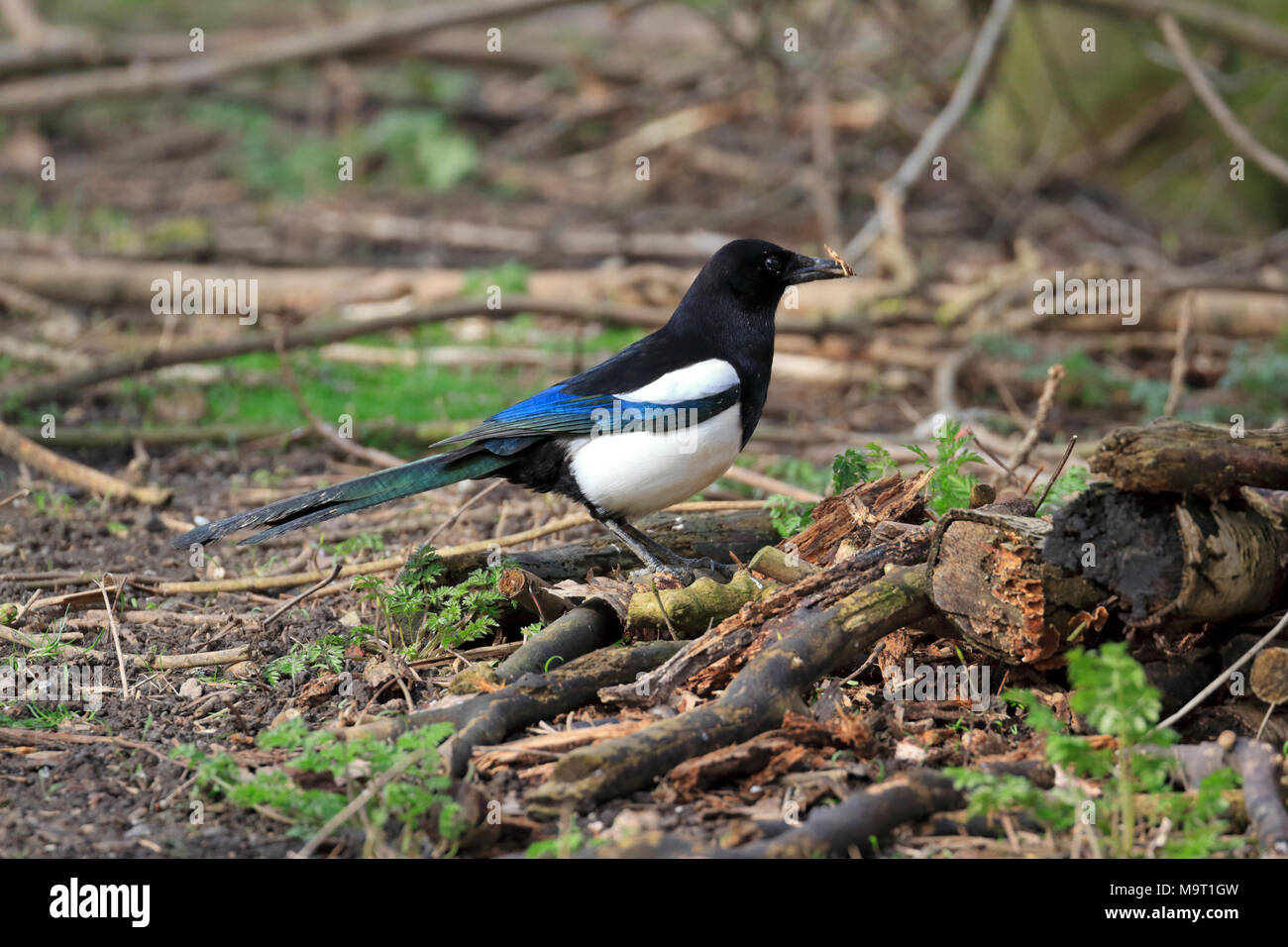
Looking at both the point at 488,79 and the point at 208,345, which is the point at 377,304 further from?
the point at 488,79

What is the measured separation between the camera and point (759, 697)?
2.91m

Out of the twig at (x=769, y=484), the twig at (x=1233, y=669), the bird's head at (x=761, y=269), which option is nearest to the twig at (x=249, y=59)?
the twig at (x=769, y=484)

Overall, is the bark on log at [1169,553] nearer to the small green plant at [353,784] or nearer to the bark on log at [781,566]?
the bark on log at [781,566]

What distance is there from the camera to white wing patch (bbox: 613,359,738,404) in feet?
13.0

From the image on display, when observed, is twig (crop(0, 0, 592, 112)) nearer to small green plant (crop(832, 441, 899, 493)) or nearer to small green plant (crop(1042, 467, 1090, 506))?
small green plant (crop(832, 441, 899, 493))

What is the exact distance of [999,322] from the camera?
709 centimetres

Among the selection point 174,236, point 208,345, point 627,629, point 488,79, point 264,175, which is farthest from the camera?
point 488,79

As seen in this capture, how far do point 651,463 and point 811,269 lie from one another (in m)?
0.95

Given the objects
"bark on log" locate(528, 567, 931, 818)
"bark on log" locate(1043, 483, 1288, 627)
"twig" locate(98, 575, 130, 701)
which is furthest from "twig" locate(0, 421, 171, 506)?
"bark on log" locate(1043, 483, 1288, 627)

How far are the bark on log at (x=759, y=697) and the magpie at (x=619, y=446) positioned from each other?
0.75 metres

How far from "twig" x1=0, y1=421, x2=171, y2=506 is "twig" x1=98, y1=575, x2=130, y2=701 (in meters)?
0.85
